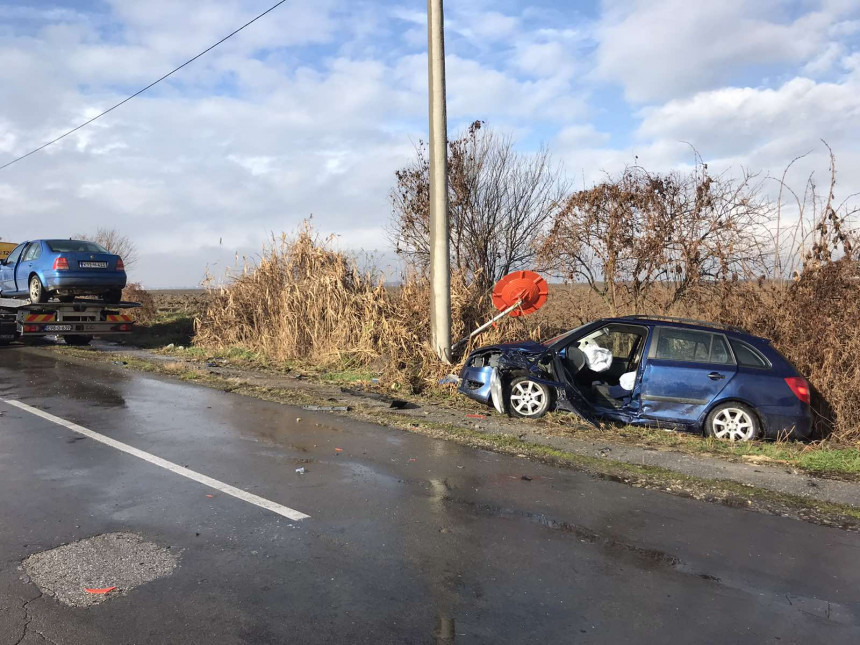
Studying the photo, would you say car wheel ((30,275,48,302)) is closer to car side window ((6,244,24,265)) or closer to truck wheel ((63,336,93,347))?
car side window ((6,244,24,265))

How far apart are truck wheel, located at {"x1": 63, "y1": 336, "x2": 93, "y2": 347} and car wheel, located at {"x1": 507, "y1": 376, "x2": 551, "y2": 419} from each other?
13.8 m

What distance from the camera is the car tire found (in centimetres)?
1644

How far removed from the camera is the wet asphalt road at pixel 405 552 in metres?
3.44

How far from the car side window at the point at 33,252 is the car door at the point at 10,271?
9.9 inches

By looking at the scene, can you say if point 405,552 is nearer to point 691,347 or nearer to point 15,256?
point 691,347

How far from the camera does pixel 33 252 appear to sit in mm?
16922

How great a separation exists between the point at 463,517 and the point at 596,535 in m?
0.98

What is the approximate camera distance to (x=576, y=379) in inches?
352

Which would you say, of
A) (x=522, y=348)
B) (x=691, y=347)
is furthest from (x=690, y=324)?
(x=522, y=348)

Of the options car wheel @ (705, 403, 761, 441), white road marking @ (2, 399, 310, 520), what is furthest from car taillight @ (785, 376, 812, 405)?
white road marking @ (2, 399, 310, 520)

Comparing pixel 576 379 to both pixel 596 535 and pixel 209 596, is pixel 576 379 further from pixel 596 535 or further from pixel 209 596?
pixel 209 596

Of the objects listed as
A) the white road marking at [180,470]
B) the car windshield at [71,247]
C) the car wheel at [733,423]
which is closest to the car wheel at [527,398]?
the car wheel at [733,423]

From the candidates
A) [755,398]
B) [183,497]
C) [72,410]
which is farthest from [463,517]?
[72,410]

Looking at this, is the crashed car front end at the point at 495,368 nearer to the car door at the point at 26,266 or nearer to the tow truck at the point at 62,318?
the tow truck at the point at 62,318
